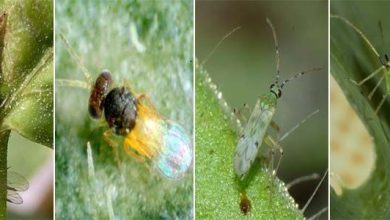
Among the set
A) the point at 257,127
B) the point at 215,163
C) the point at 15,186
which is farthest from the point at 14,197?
the point at 257,127

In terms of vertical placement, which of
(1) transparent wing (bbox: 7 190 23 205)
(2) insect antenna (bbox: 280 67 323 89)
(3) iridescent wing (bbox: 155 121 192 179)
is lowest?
(1) transparent wing (bbox: 7 190 23 205)

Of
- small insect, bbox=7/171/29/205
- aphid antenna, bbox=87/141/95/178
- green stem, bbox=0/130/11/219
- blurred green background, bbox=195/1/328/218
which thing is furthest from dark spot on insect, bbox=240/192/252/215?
green stem, bbox=0/130/11/219

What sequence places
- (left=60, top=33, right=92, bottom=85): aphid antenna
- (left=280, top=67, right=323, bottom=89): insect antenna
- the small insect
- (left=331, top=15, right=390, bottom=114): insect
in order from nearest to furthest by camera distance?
(left=60, top=33, right=92, bottom=85): aphid antenna, the small insect, (left=280, top=67, right=323, bottom=89): insect antenna, (left=331, top=15, right=390, bottom=114): insect

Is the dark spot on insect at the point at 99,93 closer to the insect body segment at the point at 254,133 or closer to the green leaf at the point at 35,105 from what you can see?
the green leaf at the point at 35,105

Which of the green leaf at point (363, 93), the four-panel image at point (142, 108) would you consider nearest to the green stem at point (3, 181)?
the four-panel image at point (142, 108)

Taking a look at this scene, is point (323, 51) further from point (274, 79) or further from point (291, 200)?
point (291, 200)

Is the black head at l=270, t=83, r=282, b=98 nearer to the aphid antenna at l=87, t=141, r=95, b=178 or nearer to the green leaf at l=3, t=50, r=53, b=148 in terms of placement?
the aphid antenna at l=87, t=141, r=95, b=178

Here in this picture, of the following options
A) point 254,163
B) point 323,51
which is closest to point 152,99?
point 254,163
